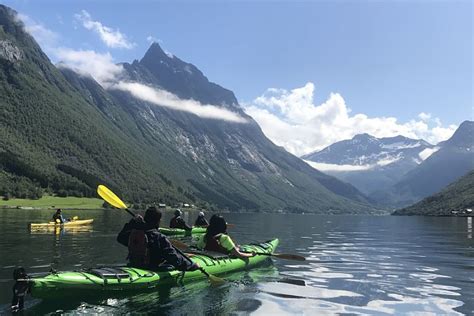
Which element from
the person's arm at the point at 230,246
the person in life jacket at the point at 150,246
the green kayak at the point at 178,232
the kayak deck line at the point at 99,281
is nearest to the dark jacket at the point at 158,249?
the person in life jacket at the point at 150,246

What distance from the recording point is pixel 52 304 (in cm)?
1678

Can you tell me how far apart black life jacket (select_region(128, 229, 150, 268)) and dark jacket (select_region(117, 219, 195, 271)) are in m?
0.16

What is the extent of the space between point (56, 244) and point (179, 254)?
23620mm

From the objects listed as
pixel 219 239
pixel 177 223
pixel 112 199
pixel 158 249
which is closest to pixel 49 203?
pixel 177 223

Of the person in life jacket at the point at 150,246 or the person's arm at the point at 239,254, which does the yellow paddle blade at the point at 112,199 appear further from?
the person's arm at the point at 239,254

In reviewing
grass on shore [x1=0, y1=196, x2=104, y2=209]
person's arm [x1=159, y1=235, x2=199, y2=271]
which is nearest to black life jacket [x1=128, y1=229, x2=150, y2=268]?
person's arm [x1=159, y1=235, x2=199, y2=271]

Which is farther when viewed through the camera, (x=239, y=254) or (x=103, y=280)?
(x=239, y=254)

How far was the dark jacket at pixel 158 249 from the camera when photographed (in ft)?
64.7

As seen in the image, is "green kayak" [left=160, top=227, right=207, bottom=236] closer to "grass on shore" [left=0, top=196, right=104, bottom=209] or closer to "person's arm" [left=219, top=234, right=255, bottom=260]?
"person's arm" [left=219, top=234, right=255, bottom=260]

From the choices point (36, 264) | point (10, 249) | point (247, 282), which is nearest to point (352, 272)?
point (247, 282)

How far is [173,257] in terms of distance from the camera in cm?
2038

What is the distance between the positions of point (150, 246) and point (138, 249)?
1.70ft

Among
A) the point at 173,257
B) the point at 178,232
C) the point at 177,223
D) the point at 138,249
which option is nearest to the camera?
the point at 138,249

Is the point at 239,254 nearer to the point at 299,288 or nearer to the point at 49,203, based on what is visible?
the point at 299,288
